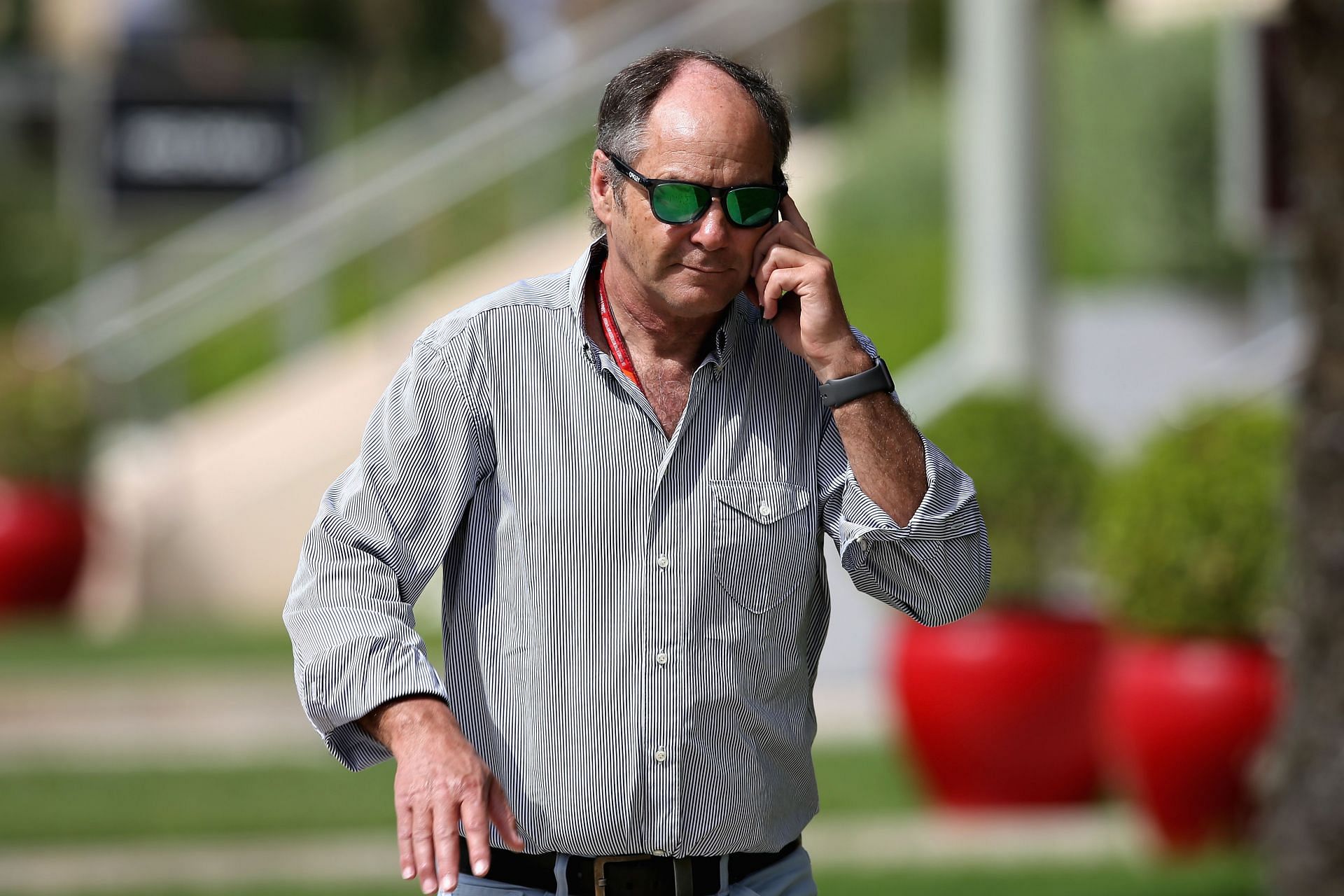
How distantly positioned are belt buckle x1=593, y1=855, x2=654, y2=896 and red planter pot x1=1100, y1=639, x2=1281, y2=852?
211 inches

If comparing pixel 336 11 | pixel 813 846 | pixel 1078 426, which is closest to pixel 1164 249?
pixel 1078 426

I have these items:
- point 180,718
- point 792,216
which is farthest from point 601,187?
point 180,718

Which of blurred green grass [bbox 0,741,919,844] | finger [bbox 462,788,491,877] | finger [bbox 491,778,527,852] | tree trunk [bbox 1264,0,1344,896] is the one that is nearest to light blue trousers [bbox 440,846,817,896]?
finger [bbox 491,778,527,852]

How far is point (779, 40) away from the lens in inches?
725

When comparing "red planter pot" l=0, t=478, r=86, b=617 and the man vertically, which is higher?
the man

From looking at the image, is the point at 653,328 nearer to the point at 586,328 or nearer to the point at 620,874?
the point at 586,328

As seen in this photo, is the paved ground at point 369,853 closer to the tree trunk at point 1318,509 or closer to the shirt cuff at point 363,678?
the tree trunk at point 1318,509

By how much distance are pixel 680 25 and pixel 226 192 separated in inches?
232

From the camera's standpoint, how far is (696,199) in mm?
2396

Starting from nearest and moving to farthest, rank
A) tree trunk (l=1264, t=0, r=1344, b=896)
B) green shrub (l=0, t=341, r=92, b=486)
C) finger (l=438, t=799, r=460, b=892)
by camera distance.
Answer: finger (l=438, t=799, r=460, b=892) < tree trunk (l=1264, t=0, r=1344, b=896) < green shrub (l=0, t=341, r=92, b=486)

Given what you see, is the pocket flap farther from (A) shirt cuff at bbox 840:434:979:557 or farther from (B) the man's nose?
(B) the man's nose

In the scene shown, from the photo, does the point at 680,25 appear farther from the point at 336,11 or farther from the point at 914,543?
the point at 914,543

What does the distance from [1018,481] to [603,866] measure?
21.1 ft

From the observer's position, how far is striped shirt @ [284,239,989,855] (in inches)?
98.0
